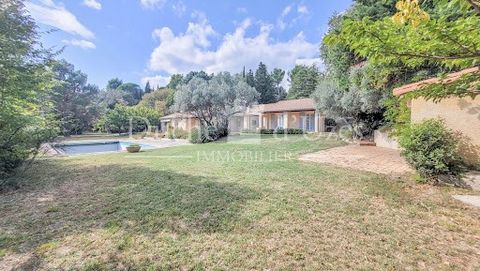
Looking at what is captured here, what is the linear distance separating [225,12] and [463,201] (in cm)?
1789

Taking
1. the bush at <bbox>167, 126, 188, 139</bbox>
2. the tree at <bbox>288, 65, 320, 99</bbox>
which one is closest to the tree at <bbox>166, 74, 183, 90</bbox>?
the tree at <bbox>288, 65, 320, 99</bbox>

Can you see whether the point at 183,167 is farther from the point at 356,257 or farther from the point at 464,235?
the point at 464,235

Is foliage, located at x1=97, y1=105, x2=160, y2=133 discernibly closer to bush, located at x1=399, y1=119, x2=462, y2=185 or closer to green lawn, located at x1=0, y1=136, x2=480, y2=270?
green lawn, located at x1=0, y1=136, x2=480, y2=270

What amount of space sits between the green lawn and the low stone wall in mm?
7550

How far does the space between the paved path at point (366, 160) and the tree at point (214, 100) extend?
40.4 ft

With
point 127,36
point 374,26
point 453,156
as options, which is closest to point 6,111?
point 374,26

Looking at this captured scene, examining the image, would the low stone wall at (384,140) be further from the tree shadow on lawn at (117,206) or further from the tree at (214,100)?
the tree at (214,100)

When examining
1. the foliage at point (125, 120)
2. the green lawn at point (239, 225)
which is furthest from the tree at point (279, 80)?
the green lawn at point (239, 225)

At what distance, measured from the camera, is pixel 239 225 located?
445 cm

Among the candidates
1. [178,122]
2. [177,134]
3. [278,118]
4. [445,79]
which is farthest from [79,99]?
[445,79]

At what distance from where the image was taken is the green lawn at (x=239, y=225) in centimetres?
339

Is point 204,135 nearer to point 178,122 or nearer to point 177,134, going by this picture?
point 177,134

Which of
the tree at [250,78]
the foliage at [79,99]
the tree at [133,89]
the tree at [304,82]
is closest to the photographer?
the foliage at [79,99]

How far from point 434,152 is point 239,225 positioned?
6279mm
